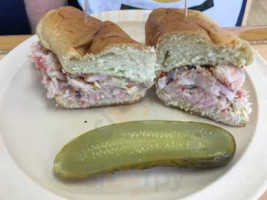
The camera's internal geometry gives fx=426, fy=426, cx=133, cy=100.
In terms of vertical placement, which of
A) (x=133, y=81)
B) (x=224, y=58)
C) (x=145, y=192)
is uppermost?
(x=224, y=58)

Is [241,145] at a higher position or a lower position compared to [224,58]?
lower

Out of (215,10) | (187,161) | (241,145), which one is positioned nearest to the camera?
(187,161)

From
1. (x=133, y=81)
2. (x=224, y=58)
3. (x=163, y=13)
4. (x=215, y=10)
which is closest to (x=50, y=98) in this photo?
(x=133, y=81)

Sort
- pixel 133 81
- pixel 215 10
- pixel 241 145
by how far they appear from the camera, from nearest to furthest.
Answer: pixel 241 145
pixel 133 81
pixel 215 10

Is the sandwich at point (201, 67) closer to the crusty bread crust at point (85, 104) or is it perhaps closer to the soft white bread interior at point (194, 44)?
the soft white bread interior at point (194, 44)

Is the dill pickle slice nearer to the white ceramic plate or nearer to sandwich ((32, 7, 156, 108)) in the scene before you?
the white ceramic plate

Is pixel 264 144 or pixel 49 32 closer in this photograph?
pixel 264 144

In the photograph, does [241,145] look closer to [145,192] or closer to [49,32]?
[145,192]

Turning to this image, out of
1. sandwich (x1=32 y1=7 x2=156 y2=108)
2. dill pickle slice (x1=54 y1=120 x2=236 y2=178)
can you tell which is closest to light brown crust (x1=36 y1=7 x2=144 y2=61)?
sandwich (x1=32 y1=7 x2=156 y2=108)
